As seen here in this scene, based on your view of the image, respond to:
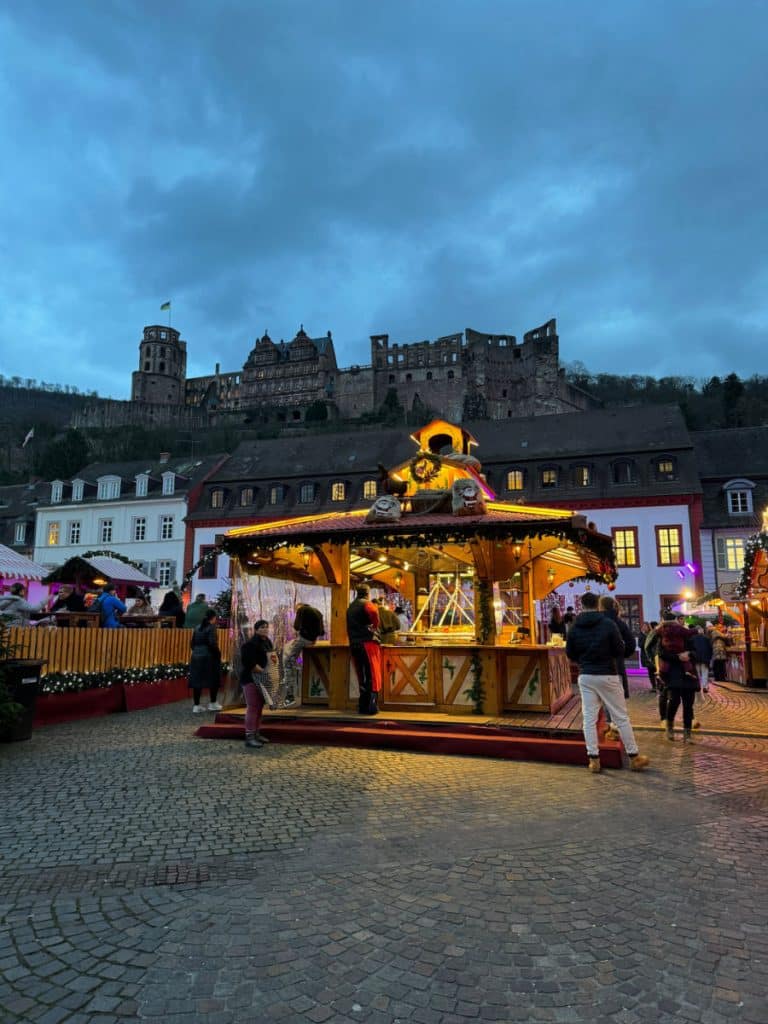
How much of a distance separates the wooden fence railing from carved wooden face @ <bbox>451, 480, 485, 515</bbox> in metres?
6.27

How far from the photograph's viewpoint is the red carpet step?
26.4ft

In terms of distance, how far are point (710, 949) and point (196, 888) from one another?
287 centimetres

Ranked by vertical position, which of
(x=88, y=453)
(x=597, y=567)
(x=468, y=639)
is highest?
(x=88, y=453)

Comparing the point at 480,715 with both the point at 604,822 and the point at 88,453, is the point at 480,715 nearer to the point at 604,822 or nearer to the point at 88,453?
the point at 604,822

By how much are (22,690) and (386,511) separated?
5.53m

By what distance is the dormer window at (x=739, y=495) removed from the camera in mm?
32219

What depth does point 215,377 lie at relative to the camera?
124 m

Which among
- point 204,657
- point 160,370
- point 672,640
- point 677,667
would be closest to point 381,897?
point 672,640

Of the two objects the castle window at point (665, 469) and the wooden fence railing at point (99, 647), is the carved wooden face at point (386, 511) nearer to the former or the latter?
the wooden fence railing at point (99, 647)

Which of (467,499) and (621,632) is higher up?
(467,499)

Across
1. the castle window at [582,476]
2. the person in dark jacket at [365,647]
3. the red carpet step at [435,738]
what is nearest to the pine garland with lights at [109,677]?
the red carpet step at [435,738]

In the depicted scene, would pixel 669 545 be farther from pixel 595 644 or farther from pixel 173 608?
pixel 595 644

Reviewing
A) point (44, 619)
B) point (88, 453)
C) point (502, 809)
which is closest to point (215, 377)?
point (88, 453)

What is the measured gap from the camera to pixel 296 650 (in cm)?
1062
